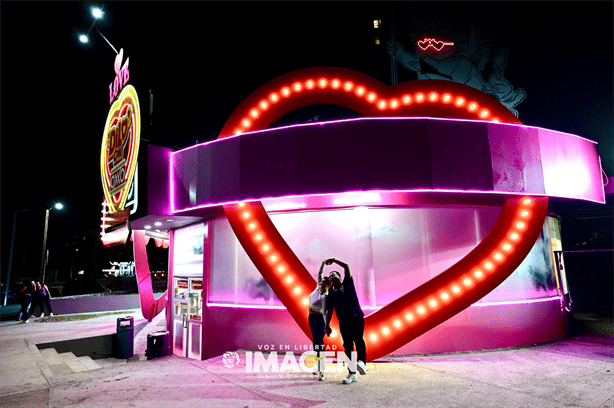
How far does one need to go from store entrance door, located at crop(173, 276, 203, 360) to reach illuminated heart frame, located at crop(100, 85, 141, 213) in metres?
2.90

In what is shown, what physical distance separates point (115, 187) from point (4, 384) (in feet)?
21.5

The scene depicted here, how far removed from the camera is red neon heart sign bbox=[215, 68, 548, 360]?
672 cm

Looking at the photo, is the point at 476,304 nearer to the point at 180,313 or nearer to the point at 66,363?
the point at 180,313

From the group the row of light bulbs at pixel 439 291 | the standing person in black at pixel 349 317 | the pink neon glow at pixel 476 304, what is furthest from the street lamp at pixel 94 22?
the standing person in black at pixel 349 317

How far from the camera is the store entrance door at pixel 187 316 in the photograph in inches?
370

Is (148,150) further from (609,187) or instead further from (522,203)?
(609,187)

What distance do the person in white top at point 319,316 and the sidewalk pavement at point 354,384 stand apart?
0.38 meters

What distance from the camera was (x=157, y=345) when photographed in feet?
29.7

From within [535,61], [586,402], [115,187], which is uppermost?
[535,61]

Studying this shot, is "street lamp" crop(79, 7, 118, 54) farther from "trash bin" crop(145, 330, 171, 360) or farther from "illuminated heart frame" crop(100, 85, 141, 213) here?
"trash bin" crop(145, 330, 171, 360)

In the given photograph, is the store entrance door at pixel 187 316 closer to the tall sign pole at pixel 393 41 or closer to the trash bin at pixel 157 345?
the trash bin at pixel 157 345

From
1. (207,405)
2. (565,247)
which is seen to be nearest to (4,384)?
(207,405)

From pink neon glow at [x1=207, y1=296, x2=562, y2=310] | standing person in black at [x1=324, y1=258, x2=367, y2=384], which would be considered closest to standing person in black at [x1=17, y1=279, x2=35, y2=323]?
pink neon glow at [x1=207, y1=296, x2=562, y2=310]

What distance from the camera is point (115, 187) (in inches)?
456
